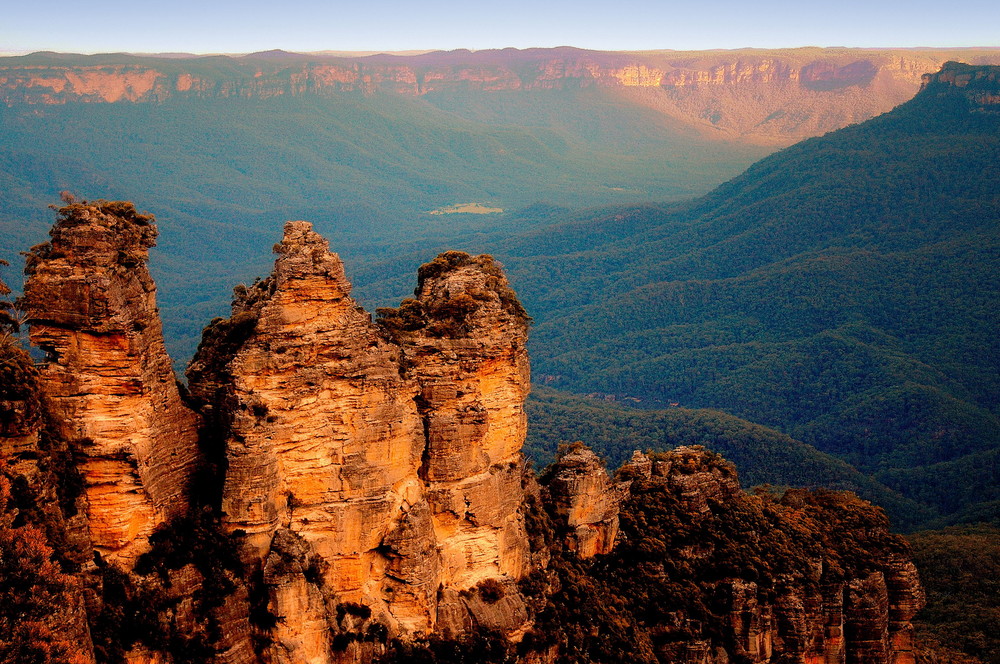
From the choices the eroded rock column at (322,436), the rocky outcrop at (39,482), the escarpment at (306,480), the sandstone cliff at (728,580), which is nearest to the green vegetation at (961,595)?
the sandstone cliff at (728,580)

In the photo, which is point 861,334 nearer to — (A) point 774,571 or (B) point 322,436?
(A) point 774,571

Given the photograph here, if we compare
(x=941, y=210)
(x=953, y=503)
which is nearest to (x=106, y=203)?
(x=953, y=503)

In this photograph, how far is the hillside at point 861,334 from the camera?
117m

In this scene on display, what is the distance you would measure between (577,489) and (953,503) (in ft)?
229

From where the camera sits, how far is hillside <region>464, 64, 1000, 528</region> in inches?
4606

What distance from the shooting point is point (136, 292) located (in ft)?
74.4

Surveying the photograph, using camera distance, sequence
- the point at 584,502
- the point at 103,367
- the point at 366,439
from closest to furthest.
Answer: the point at 103,367
the point at 366,439
the point at 584,502

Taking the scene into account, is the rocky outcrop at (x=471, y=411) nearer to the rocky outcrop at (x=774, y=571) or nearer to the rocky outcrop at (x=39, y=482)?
the rocky outcrop at (x=774, y=571)

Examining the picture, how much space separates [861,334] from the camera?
149750mm

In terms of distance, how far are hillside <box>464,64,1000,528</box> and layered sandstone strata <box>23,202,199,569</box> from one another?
84.8 metres

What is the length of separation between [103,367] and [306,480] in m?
5.64

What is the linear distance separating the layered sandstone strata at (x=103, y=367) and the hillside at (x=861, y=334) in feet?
278

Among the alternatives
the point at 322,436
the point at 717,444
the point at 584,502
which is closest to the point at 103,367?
the point at 322,436

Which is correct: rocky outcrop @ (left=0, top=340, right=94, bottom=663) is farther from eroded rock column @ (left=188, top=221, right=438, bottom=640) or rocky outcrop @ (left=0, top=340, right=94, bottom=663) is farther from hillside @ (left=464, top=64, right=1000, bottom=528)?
hillside @ (left=464, top=64, right=1000, bottom=528)
